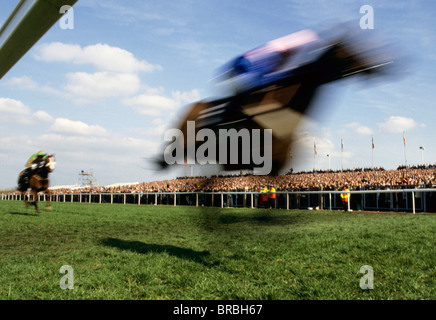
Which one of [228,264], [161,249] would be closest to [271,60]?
[228,264]

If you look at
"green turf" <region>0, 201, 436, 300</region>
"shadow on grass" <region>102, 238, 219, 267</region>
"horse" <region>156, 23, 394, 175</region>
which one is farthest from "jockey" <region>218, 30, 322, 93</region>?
"shadow on grass" <region>102, 238, 219, 267</region>

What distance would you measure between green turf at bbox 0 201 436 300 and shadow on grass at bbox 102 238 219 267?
2cm

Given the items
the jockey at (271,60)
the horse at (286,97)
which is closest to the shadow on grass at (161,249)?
the horse at (286,97)

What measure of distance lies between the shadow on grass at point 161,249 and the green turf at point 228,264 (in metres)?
0.02

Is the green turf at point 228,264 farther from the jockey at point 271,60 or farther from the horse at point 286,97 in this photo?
the jockey at point 271,60

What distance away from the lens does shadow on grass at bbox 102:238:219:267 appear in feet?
17.7

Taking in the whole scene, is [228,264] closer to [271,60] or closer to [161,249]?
[161,249]

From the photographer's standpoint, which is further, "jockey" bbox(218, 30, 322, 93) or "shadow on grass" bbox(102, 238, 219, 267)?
"shadow on grass" bbox(102, 238, 219, 267)

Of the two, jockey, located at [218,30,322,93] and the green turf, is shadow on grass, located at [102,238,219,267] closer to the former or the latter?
the green turf

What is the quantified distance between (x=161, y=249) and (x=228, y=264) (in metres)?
1.88

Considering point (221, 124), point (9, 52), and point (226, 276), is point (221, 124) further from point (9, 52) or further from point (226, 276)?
point (226, 276)

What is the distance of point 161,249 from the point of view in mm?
6250
